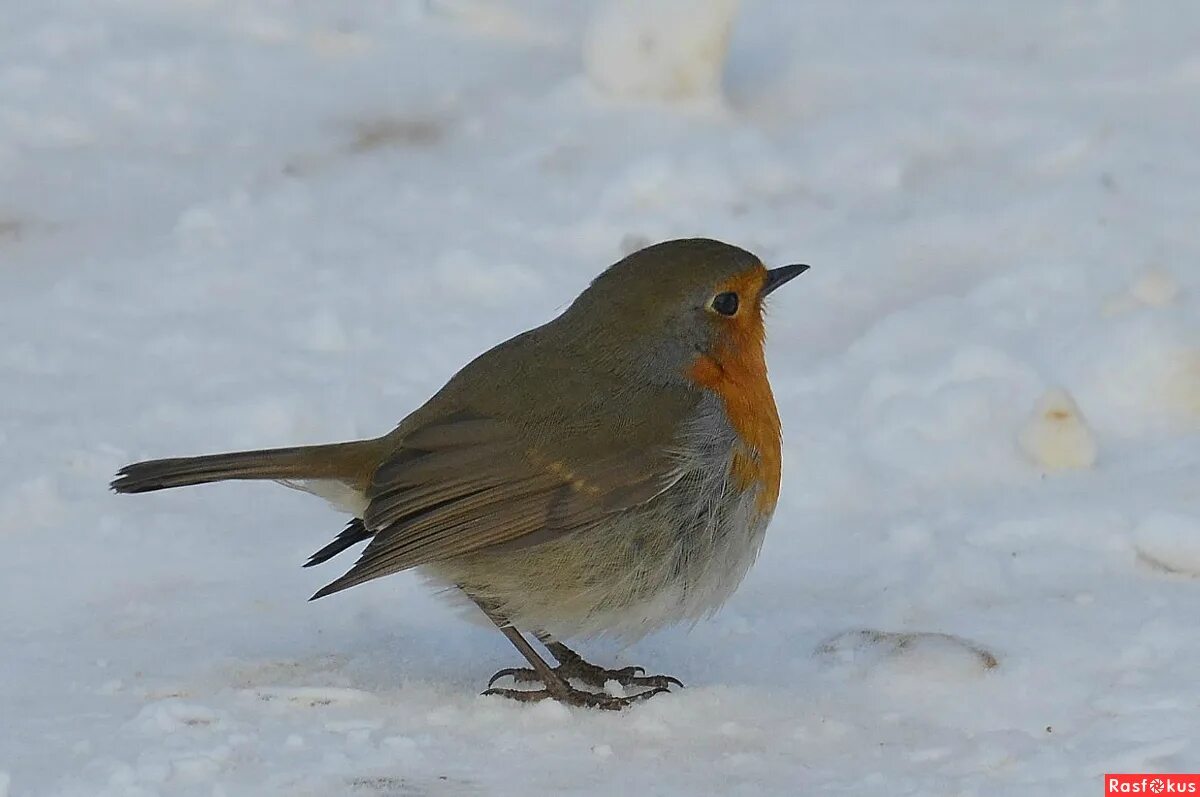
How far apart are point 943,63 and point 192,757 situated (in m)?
5.03

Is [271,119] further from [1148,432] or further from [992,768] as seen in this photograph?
[992,768]

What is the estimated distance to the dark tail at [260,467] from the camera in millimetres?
4453

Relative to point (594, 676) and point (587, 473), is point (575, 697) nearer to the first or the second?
point (594, 676)

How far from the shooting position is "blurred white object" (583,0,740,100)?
6.99 meters

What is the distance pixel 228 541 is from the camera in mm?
5000

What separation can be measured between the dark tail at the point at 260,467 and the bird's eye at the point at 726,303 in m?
0.93

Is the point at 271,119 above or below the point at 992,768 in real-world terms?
above

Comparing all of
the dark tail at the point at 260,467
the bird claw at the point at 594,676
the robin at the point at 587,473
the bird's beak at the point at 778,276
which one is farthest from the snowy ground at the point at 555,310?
the bird's beak at the point at 778,276

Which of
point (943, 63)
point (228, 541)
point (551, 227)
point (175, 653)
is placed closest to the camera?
point (175, 653)

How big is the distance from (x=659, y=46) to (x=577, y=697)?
11.4ft

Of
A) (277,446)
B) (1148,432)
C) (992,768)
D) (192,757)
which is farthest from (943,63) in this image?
(192,757)

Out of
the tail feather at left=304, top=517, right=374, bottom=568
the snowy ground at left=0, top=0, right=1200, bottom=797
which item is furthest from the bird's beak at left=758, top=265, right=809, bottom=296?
the tail feather at left=304, top=517, right=374, bottom=568

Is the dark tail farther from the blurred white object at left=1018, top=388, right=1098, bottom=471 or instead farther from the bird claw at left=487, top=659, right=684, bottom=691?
the blurred white object at left=1018, top=388, right=1098, bottom=471

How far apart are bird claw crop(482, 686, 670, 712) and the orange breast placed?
1.76 feet
